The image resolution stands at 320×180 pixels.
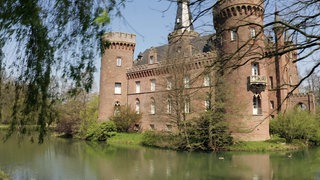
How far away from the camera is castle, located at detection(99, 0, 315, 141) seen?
16.9ft

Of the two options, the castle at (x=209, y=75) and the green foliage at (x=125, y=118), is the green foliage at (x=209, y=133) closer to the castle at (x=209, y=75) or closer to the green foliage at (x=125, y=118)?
the castle at (x=209, y=75)

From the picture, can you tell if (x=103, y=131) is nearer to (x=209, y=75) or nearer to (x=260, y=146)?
(x=260, y=146)

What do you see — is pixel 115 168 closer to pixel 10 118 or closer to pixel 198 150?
→ pixel 198 150

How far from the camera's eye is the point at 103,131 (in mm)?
32781

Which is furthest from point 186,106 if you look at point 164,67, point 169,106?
point 164,67

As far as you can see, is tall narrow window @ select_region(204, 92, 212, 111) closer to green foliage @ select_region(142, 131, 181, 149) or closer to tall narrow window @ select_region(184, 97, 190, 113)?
tall narrow window @ select_region(184, 97, 190, 113)

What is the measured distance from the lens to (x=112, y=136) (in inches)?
1275

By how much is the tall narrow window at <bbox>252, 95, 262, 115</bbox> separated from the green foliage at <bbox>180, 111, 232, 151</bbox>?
13.5ft

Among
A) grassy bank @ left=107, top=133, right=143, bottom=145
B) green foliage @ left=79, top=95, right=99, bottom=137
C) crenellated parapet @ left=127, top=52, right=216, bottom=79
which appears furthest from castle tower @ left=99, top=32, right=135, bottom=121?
grassy bank @ left=107, top=133, right=143, bottom=145

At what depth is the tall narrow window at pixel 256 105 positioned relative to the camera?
25.7 m

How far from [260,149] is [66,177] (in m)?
14.4

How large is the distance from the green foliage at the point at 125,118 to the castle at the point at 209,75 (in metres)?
1.59

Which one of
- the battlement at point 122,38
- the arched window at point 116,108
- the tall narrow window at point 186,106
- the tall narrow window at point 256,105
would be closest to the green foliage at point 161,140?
the tall narrow window at point 186,106

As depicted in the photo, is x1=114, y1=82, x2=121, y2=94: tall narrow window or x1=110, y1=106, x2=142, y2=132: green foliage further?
x1=114, y1=82, x2=121, y2=94: tall narrow window
